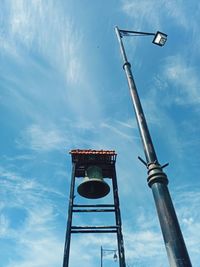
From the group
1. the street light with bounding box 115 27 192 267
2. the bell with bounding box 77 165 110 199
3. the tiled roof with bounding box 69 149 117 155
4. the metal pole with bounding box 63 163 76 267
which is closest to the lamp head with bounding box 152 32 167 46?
the street light with bounding box 115 27 192 267

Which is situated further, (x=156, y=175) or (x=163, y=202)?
(x=156, y=175)

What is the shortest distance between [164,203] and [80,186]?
8142 millimetres

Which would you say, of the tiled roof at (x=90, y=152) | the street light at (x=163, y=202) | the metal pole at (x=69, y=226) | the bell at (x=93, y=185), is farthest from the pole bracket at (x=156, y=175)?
the tiled roof at (x=90, y=152)

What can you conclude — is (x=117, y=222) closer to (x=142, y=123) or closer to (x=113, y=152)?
(x=113, y=152)

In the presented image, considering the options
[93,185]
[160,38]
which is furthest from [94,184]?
[160,38]

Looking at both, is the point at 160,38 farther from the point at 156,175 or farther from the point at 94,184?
the point at 94,184

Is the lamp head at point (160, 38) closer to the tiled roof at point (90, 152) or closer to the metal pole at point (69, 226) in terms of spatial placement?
the tiled roof at point (90, 152)

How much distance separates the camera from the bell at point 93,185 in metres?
10.9

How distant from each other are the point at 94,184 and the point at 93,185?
66 millimetres

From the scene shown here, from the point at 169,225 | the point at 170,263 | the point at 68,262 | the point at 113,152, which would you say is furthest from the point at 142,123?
the point at 113,152

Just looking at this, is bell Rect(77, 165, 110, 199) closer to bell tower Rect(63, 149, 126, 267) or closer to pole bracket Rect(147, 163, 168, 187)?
bell tower Rect(63, 149, 126, 267)

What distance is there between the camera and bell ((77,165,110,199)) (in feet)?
35.7

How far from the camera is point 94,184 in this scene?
11359 millimetres

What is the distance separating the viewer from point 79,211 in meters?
10.6
